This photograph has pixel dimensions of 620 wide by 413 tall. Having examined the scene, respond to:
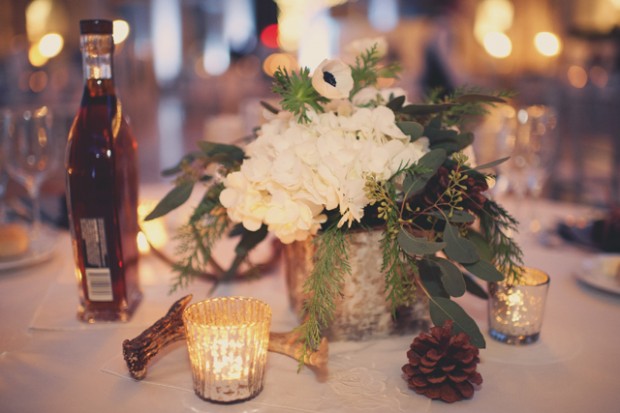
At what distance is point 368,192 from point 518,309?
1.01ft

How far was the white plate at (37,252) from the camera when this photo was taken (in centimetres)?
111

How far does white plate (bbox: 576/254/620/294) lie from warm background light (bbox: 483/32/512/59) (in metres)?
9.69

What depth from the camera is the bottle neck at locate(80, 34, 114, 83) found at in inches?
32.1

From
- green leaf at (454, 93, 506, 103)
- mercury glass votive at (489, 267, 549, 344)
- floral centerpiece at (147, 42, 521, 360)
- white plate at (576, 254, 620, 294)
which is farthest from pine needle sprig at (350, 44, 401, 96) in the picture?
white plate at (576, 254, 620, 294)

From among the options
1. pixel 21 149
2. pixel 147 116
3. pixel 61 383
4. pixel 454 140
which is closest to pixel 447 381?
pixel 454 140

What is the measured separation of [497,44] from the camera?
10031 mm

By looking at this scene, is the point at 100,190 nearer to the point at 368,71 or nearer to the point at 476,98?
the point at 368,71

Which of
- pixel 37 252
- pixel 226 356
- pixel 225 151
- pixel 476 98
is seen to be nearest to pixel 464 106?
pixel 476 98

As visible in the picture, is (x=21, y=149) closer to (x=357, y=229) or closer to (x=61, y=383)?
(x=61, y=383)

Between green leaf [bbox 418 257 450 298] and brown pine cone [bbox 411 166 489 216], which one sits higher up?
brown pine cone [bbox 411 166 489 216]

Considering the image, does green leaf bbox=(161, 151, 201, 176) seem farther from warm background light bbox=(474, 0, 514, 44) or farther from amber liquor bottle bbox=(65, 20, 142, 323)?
warm background light bbox=(474, 0, 514, 44)

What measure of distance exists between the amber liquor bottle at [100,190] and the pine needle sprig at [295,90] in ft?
0.88

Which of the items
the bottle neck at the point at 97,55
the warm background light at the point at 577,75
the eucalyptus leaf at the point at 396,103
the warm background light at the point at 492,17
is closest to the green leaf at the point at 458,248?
the eucalyptus leaf at the point at 396,103

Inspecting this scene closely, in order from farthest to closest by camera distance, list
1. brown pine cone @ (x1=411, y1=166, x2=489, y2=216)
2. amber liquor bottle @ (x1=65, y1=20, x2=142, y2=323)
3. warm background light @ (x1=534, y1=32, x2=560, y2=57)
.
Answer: warm background light @ (x1=534, y1=32, x2=560, y2=57)
amber liquor bottle @ (x1=65, y1=20, x2=142, y2=323)
brown pine cone @ (x1=411, y1=166, x2=489, y2=216)
